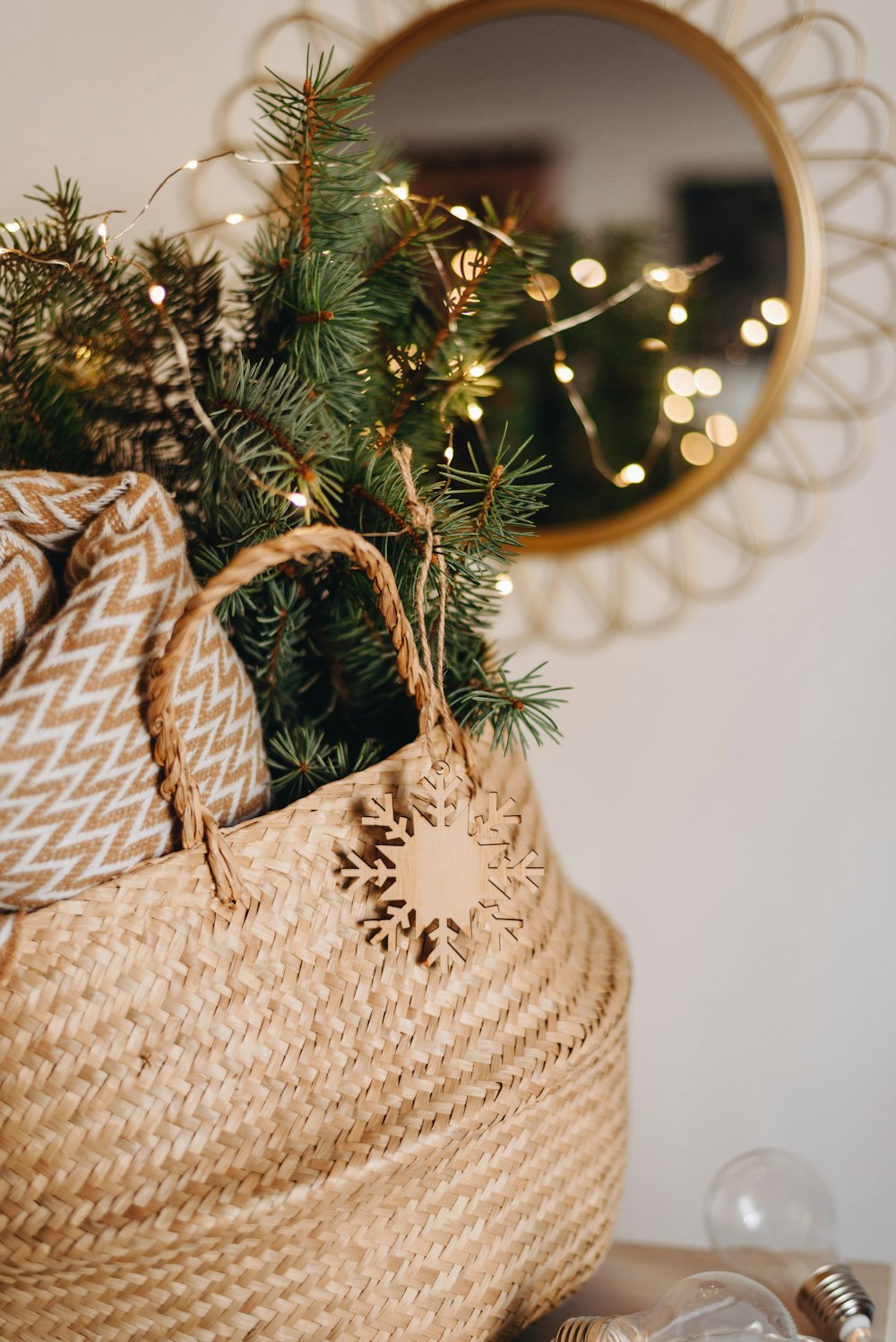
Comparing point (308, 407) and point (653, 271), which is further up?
point (653, 271)

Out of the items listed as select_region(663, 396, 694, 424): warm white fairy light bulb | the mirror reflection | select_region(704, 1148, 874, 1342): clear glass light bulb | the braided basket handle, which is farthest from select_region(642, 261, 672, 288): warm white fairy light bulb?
select_region(704, 1148, 874, 1342): clear glass light bulb

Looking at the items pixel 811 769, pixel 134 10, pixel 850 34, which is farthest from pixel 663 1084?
pixel 134 10

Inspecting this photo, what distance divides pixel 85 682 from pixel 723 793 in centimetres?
79

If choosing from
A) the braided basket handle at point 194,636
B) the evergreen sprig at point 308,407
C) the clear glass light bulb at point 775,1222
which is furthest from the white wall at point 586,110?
the clear glass light bulb at point 775,1222

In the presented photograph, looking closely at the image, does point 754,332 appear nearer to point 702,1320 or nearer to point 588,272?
point 588,272

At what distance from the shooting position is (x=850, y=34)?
3.15ft

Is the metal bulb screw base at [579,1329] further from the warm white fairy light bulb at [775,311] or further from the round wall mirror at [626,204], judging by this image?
the warm white fairy light bulb at [775,311]

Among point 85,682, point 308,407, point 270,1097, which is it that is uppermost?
point 308,407

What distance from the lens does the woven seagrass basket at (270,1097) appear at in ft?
1.43

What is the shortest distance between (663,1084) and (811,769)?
0.38 meters

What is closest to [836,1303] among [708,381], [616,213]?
[708,381]

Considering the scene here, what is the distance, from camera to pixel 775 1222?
0.69 m

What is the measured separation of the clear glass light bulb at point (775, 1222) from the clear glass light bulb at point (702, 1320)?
0.14 metres

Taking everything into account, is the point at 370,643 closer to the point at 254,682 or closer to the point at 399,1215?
the point at 254,682
